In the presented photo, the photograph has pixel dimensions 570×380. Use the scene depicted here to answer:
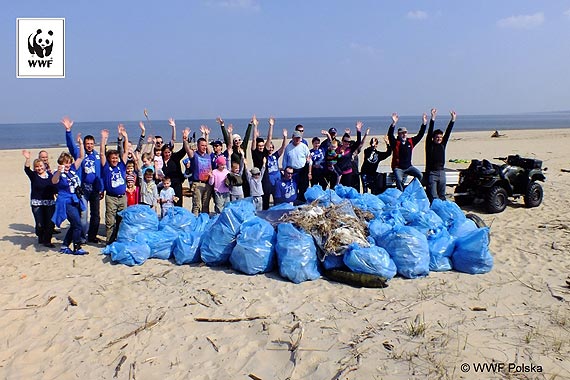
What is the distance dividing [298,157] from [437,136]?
2.24 metres

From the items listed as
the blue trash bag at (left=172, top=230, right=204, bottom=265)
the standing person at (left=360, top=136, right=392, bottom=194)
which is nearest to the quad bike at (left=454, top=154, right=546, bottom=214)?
the standing person at (left=360, top=136, right=392, bottom=194)

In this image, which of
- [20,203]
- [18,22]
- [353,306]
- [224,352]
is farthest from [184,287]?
[20,203]

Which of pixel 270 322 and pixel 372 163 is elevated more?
pixel 372 163

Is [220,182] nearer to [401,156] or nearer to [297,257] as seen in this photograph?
[297,257]

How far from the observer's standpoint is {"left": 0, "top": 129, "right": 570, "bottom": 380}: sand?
3.37 metres

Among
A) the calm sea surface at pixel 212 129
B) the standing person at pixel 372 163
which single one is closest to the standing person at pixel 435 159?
the standing person at pixel 372 163

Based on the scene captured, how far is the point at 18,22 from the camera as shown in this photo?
Answer: 7.38 meters

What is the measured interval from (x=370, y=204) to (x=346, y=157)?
1.36 metres

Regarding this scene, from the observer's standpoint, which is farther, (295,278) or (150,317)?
(295,278)

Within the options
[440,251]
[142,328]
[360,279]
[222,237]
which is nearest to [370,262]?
[360,279]

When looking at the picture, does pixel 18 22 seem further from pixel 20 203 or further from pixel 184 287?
pixel 184 287

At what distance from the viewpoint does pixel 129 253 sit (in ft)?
17.6

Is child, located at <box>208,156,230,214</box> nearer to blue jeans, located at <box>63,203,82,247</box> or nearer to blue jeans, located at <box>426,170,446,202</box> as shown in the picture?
blue jeans, located at <box>63,203,82,247</box>

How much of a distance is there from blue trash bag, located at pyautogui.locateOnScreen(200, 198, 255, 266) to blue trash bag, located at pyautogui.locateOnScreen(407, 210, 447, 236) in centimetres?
201
